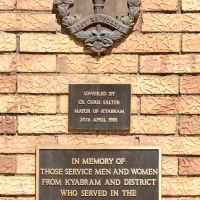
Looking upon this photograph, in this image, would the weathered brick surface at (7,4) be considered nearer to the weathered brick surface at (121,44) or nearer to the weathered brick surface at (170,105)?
the weathered brick surface at (121,44)

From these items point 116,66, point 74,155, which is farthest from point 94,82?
point 74,155

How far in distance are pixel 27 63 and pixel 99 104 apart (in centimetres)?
57

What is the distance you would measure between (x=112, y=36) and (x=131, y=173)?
3.12ft

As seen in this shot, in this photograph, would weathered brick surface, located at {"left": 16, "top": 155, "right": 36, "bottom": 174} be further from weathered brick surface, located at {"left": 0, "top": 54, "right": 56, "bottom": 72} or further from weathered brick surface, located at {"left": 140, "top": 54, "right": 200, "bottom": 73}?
weathered brick surface, located at {"left": 140, "top": 54, "right": 200, "bottom": 73}

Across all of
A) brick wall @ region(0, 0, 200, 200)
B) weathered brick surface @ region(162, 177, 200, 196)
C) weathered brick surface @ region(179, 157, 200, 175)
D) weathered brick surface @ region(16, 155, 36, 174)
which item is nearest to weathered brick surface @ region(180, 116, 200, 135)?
brick wall @ region(0, 0, 200, 200)

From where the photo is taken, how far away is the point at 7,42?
4.70 m

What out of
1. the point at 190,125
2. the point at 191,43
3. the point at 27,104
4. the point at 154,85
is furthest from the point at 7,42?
the point at 190,125

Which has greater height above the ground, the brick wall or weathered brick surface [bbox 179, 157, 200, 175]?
the brick wall

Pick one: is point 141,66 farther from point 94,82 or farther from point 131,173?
point 131,173

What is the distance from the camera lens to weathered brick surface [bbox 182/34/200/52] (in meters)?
4.71

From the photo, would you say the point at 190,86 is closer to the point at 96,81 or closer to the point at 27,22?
A: the point at 96,81

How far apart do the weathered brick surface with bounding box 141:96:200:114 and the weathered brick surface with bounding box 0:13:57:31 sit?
83 cm

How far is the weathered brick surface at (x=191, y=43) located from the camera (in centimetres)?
471

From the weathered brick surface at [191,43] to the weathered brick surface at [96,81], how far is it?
22 centimetres
